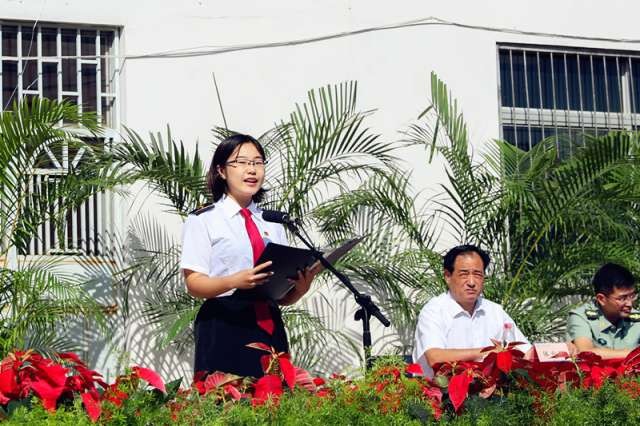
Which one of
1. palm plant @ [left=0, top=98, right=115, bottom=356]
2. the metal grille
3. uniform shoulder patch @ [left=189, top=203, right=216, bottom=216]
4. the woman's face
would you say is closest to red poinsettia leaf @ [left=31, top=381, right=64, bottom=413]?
uniform shoulder patch @ [left=189, top=203, right=216, bottom=216]

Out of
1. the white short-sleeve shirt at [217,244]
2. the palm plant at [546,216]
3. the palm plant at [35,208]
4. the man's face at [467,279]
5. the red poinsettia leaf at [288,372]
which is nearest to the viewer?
the red poinsettia leaf at [288,372]

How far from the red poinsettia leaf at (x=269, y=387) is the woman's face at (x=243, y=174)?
1.10 m

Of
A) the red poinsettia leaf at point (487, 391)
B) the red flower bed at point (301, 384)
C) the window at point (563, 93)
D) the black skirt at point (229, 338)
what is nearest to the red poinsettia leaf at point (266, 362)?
the red flower bed at point (301, 384)

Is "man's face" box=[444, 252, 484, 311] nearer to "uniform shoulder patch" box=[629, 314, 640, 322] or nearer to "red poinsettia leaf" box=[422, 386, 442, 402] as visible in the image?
"uniform shoulder patch" box=[629, 314, 640, 322]

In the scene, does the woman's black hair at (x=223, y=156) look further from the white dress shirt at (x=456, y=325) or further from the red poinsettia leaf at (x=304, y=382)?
the red poinsettia leaf at (x=304, y=382)

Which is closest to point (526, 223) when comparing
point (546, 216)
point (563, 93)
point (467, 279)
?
point (546, 216)

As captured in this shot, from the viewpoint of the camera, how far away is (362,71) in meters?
5.09

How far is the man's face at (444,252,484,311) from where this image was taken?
318cm

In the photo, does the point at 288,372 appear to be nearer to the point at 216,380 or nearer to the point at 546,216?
→ the point at 216,380

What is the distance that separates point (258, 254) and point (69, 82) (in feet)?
8.91

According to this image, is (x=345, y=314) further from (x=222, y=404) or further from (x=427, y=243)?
(x=222, y=404)

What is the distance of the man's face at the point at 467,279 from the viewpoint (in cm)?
318

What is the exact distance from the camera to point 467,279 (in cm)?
320

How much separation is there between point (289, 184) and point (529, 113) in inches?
86.1
